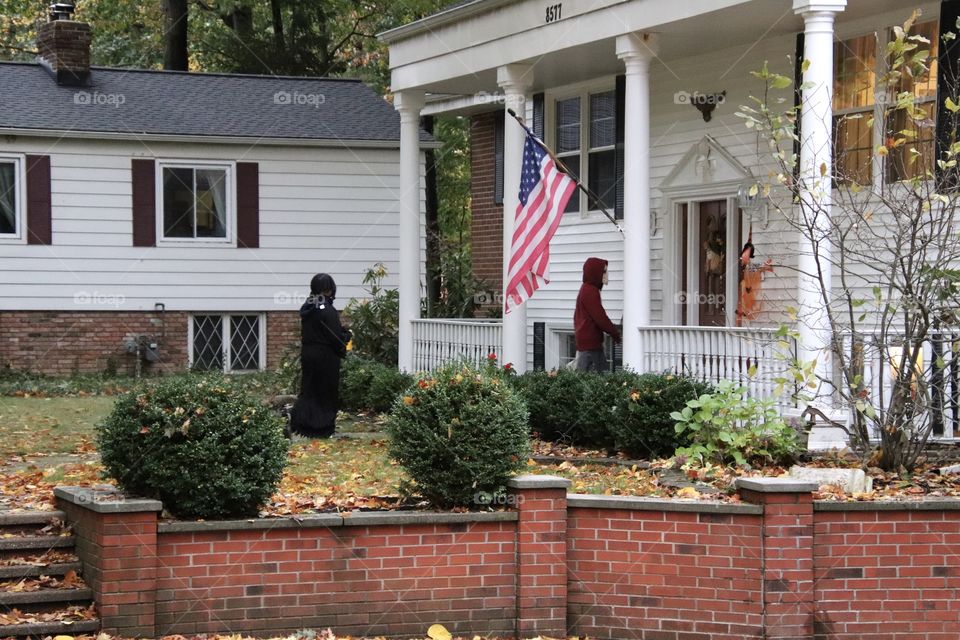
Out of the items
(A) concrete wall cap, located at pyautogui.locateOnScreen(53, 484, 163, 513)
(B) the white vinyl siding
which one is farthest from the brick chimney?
(A) concrete wall cap, located at pyautogui.locateOnScreen(53, 484, 163, 513)

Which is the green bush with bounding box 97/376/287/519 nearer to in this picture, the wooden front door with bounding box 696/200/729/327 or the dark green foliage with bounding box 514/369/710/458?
the dark green foliage with bounding box 514/369/710/458

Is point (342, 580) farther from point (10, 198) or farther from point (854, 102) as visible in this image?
point (10, 198)

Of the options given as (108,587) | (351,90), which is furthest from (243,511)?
(351,90)

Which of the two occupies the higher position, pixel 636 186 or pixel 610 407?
pixel 636 186

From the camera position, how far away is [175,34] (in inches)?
1219

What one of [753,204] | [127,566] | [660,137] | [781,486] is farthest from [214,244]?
[781,486]

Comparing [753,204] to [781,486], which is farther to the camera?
[753,204]

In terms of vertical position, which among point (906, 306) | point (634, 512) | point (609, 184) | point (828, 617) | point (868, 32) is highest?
point (868, 32)

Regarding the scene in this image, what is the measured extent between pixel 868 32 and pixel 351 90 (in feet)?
45.8

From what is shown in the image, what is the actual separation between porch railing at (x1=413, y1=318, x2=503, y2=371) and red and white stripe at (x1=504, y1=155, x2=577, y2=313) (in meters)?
1.39

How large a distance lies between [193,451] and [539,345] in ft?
38.6

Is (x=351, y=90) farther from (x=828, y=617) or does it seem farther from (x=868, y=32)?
(x=828, y=617)

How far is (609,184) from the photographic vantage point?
58.2 ft

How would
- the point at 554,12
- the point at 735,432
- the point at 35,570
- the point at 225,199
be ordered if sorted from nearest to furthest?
the point at 35,570
the point at 735,432
the point at 554,12
the point at 225,199
